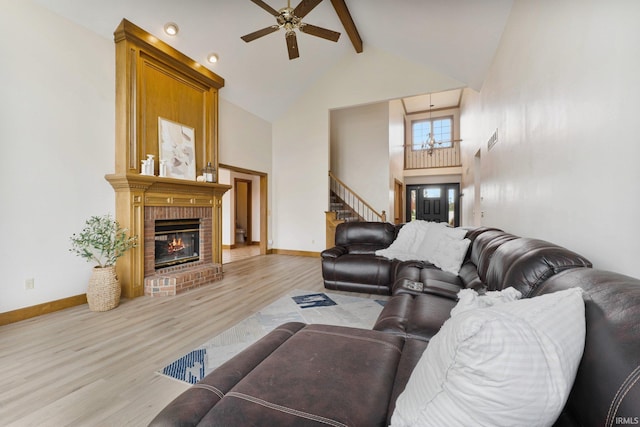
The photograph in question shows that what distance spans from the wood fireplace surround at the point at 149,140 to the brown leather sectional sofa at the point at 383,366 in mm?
2899

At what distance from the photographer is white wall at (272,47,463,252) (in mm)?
5625

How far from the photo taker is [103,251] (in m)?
3.06

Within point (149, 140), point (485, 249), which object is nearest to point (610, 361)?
point (485, 249)

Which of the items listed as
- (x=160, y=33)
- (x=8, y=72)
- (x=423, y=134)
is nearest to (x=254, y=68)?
(x=160, y=33)

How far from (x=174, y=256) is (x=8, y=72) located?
261cm

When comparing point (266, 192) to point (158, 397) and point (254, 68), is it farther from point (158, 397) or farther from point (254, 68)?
point (158, 397)

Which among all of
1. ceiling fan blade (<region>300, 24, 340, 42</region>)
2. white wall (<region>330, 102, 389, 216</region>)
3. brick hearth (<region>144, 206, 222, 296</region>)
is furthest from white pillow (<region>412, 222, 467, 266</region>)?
white wall (<region>330, 102, 389, 216</region>)

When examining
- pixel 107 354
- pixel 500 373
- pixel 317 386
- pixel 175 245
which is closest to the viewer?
pixel 500 373

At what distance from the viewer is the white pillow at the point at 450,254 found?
2.68 m

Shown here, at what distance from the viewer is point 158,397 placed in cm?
157

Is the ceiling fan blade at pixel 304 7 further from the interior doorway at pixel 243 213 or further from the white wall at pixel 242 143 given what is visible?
the interior doorway at pixel 243 213

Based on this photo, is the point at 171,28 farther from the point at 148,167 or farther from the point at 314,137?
the point at 314,137

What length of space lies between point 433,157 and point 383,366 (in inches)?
386

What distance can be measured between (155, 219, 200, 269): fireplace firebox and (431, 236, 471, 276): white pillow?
3.58 meters
